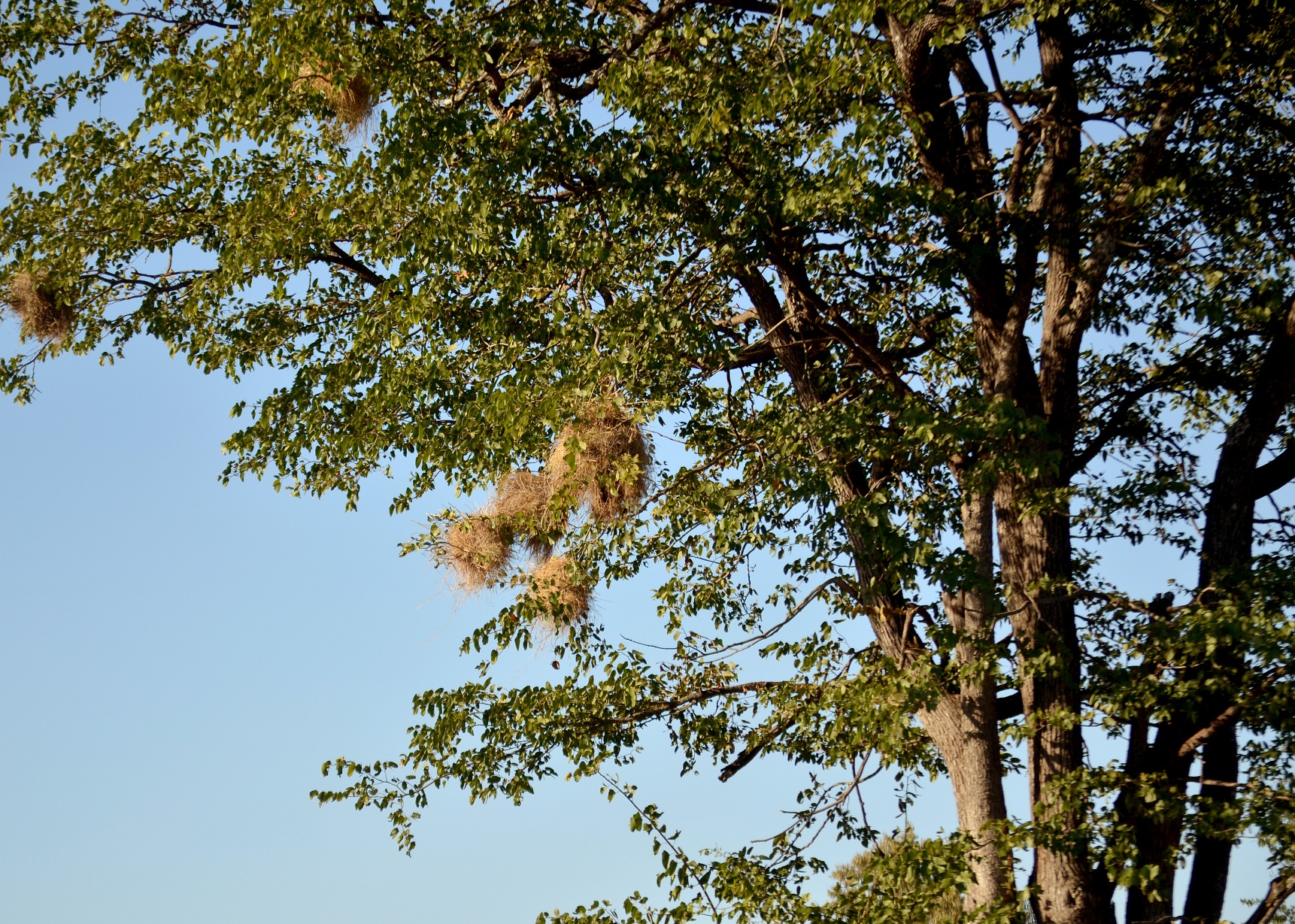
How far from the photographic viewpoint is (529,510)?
8.12m

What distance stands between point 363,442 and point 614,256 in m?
2.26

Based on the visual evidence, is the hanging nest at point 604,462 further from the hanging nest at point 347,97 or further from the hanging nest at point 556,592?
the hanging nest at point 347,97

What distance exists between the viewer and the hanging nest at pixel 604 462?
7520 millimetres

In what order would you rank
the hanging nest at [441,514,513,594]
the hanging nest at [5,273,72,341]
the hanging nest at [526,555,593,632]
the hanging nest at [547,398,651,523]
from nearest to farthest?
the hanging nest at [547,398,651,523] → the hanging nest at [526,555,593,632] → the hanging nest at [441,514,513,594] → the hanging nest at [5,273,72,341]

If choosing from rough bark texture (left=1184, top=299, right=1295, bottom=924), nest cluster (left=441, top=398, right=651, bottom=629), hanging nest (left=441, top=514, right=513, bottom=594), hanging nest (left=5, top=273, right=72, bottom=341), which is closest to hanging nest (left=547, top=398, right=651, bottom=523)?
nest cluster (left=441, top=398, right=651, bottom=629)

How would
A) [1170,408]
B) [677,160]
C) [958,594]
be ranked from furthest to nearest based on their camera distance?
1. [1170,408]
2. [958,594]
3. [677,160]

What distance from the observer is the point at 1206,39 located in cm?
873

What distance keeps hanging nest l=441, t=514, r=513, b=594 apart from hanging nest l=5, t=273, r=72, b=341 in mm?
3171

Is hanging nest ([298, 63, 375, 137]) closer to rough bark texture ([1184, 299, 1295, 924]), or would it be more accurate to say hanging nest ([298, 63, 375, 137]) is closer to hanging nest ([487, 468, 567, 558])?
hanging nest ([487, 468, 567, 558])

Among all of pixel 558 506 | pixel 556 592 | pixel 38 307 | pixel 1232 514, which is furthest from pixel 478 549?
pixel 1232 514

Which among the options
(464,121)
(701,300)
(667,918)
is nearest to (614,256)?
(464,121)

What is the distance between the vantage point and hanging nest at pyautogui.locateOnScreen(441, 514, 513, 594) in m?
8.22

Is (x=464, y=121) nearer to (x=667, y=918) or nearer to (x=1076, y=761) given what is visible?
(x=667, y=918)

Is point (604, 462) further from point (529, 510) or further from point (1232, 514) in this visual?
point (1232, 514)
